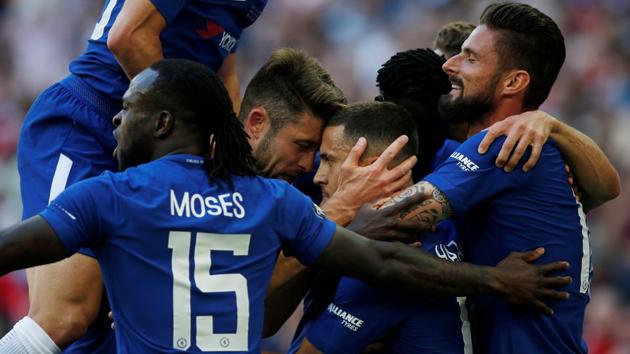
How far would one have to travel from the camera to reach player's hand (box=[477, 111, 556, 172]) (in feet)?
17.1

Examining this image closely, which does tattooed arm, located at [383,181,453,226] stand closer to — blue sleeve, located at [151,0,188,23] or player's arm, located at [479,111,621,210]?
player's arm, located at [479,111,621,210]

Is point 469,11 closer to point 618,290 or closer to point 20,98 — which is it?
point 618,290

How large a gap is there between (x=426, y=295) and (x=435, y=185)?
0.51 m

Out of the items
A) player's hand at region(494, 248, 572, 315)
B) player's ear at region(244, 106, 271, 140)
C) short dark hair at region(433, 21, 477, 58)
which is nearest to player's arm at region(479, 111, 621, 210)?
player's hand at region(494, 248, 572, 315)

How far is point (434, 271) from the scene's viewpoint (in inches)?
193

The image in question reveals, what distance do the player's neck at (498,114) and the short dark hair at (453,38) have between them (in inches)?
46.9

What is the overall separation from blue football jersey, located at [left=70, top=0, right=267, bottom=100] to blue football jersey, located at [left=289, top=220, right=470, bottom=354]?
1439 millimetres

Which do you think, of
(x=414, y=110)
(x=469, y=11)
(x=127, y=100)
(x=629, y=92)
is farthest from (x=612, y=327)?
(x=127, y=100)

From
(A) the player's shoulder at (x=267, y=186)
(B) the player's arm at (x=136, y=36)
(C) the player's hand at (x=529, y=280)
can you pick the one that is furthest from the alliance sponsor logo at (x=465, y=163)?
(B) the player's arm at (x=136, y=36)

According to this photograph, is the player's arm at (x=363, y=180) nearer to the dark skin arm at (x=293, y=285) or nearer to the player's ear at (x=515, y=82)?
the dark skin arm at (x=293, y=285)

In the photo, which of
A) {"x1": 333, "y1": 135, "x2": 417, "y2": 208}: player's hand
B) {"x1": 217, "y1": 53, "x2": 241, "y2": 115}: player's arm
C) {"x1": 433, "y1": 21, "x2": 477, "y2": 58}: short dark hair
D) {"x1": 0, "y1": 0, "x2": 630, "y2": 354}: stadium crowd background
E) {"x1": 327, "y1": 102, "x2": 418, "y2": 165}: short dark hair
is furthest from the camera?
{"x1": 0, "y1": 0, "x2": 630, "y2": 354}: stadium crowd background

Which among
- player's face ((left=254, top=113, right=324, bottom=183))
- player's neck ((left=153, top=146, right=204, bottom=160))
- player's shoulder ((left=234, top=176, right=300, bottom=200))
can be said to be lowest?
player's face ((left=254, top=113, right=324, bottom=183))

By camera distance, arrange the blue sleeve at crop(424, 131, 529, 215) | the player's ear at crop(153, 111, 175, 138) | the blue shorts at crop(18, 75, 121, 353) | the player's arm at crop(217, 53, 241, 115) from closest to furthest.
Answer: the player's ear at crop(153, 111, 175, 138) → the blue sleeve at crop(424, 131, 529, 215) → the blue shorts at crop(18, 75, 121, 353) → the player's arm at crop(217, 53, 241, 115)

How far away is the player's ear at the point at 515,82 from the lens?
557 cm
